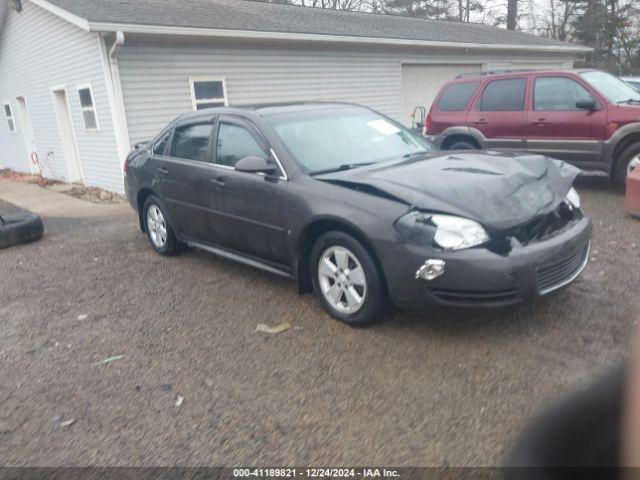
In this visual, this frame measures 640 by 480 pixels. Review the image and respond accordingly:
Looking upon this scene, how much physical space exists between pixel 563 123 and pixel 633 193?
6.32 feet

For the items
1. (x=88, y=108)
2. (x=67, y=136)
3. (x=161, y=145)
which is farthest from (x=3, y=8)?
(x=161, y=145)

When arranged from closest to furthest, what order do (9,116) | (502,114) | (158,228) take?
(158,228) < (502,114) < (9,116)

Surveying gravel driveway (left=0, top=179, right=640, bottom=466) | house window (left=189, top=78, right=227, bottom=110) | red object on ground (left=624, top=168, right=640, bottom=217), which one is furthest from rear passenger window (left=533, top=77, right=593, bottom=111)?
house window (left=189, top=78, right=227, bottom=110)

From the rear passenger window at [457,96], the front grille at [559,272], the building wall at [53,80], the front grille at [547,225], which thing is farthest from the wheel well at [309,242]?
the building wall at [53,80]

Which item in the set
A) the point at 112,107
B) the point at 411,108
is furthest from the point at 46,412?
the point at 411,108

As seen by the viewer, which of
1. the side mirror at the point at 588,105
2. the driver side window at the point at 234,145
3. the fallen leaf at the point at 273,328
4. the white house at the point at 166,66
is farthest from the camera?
the white house at the point at 166,66

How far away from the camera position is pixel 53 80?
11859 mm

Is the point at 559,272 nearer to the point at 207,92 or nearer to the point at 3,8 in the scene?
the point at 207,92

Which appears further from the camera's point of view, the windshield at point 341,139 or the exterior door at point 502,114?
the exterior door at point 502,114

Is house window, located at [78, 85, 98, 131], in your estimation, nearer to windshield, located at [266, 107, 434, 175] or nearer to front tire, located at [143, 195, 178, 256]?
front tire, located at [143, 195, 178, 256]

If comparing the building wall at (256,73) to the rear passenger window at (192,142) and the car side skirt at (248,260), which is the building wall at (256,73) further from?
the car side skirt at (248,260)

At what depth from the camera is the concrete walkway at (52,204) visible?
923cm

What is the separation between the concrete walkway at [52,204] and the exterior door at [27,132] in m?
1.83

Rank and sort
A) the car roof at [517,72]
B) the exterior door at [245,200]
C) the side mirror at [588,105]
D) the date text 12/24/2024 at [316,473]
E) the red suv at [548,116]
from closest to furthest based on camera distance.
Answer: the date text 12/24/2024 at [316,473], the exterior door at [245,200], the red suv at [548,116], the side mirror at [588,105], the car roof at [517,72]
